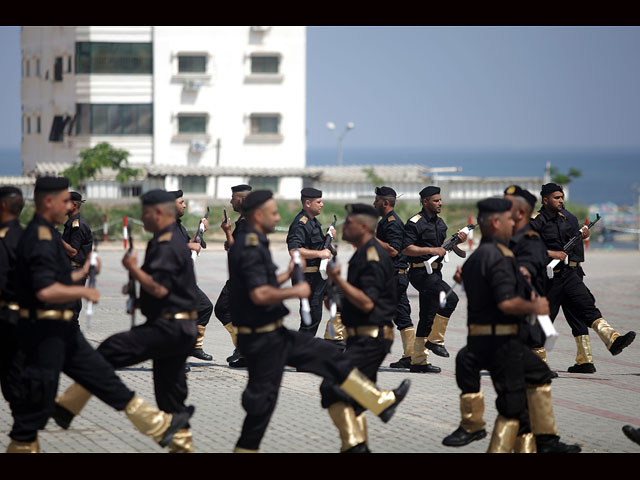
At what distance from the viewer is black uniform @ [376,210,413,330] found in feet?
41.3

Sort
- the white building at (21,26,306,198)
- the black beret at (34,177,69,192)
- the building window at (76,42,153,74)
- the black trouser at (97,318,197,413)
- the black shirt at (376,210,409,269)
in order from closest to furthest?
the black beret at (34,177,69,192) → the black trouser at (97,318,197,413) → the black shirt at (376,210,409,269) → the building window at (76,42,153,74) → the white building at (21,26,306,198)

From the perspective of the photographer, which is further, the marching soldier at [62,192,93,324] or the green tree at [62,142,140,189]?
the green tree at [62,142,140,189]

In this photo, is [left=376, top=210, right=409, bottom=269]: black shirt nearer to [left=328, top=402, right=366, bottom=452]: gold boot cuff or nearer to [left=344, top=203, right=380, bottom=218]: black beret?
[left=344, top=203, right=380, bottom=218]: black beret

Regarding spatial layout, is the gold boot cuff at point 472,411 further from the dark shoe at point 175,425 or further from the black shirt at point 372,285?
the dark shoe at point 175,425

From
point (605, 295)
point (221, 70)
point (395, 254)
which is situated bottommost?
point (605, 295)

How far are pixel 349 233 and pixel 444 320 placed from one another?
4720 mm

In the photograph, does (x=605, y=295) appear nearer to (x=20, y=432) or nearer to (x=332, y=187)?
(x=20, y=432)

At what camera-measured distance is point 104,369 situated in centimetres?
804

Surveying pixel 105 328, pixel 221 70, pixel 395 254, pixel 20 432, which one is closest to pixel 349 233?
pixel 20 432

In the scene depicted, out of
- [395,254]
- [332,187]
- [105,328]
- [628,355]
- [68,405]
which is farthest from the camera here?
[332,187]

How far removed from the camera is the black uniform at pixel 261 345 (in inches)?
314

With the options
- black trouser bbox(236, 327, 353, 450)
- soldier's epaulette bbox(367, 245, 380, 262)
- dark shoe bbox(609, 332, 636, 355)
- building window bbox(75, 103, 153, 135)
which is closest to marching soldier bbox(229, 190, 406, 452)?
black trouser bbox(236, 327, 353, 450)

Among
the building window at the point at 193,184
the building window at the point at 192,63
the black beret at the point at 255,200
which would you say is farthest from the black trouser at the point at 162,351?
the building window at the point at 192,63

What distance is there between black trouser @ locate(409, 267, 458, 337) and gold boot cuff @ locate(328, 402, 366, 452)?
174 inches
